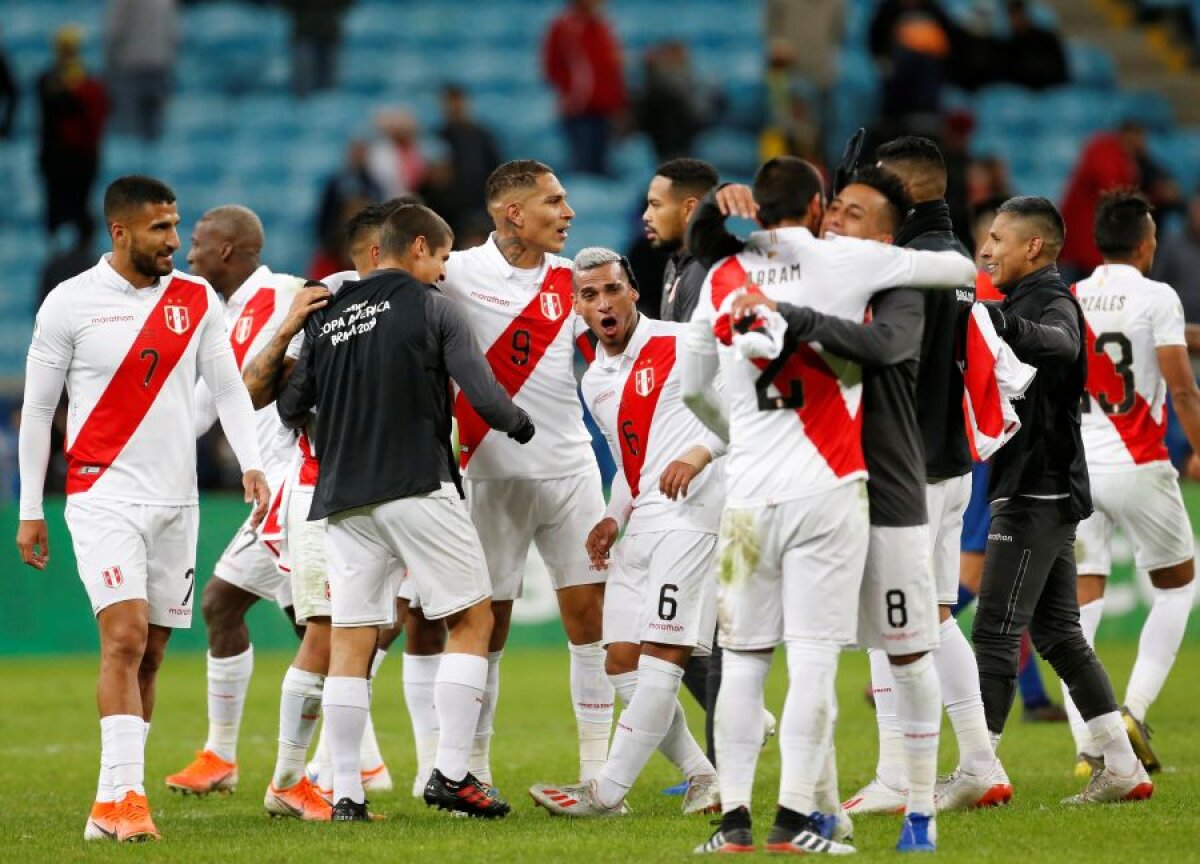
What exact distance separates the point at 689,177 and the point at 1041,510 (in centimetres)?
220

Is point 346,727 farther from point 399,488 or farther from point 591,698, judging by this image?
point 591,698

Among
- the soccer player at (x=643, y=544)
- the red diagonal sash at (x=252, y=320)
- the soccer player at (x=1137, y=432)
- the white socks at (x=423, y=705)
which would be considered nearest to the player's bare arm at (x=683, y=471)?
the soccer player at (x=643, y=544)

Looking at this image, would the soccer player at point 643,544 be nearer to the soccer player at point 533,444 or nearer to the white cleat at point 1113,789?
the soccer player at point 533,444

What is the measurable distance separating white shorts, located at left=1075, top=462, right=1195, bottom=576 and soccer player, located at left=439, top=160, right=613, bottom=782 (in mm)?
2897

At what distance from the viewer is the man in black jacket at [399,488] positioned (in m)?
8.10

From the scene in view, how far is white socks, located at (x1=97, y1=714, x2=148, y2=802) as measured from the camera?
25.9ft

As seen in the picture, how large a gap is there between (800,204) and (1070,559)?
263cm

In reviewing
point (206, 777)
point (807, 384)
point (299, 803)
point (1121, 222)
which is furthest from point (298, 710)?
point (1121, 222)

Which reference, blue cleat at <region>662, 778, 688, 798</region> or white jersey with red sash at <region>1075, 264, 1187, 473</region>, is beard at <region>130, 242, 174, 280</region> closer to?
blue cleat at <region>662, 778, 688, 798</region>

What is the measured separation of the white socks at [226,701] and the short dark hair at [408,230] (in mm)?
2745

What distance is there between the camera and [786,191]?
693 cm

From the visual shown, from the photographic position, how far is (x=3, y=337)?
2102 centimetres

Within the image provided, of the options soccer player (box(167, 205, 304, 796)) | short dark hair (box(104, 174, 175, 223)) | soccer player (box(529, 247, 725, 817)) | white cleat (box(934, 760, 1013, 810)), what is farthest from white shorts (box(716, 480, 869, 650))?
soccer player (box(167, 205, 304, 796))

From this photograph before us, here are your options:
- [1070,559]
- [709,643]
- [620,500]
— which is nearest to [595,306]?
[620,500]
